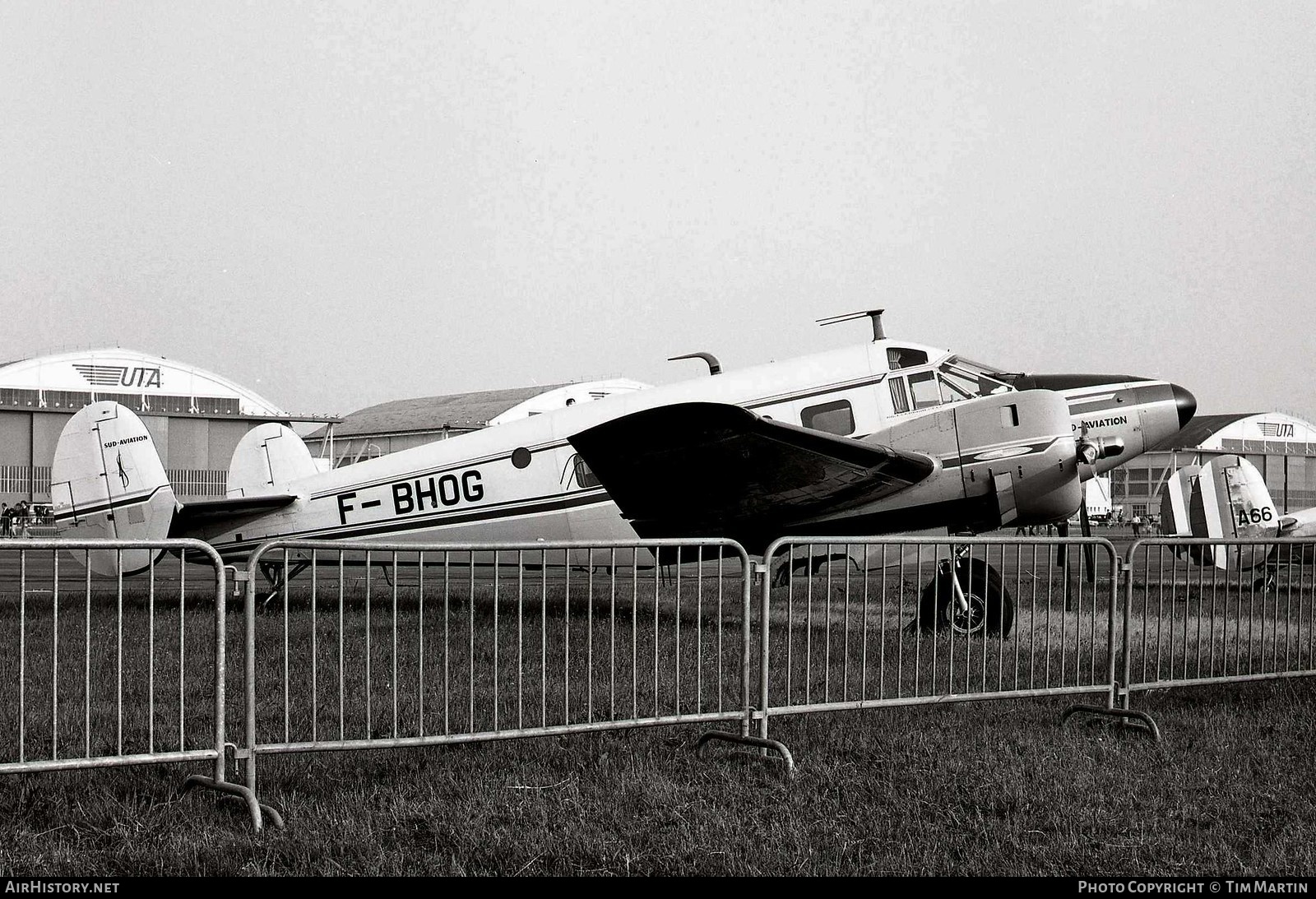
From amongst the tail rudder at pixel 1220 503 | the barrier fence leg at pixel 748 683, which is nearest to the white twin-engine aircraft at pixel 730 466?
the barrier fence leg at pixel 748 683

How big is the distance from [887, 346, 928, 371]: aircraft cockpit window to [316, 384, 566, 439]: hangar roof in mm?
44159

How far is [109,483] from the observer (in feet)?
43.2

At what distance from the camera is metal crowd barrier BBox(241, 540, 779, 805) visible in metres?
5.15

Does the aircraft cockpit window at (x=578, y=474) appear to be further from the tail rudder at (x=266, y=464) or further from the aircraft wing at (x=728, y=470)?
the tail rudder at (x=266, y=464)

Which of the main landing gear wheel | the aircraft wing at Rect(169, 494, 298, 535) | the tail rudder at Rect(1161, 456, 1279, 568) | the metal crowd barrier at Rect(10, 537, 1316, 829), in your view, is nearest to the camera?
the metal crowd barrier at Rect(10, 537, 1316, 829)

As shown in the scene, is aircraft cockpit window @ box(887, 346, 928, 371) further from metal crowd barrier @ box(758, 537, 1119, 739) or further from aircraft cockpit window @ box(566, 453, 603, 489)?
metal crowd barrier @ box(758, 537, 1119, 739)

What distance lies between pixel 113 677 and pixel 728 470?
553 cm

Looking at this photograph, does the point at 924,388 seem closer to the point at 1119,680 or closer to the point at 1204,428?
the point at 1119,680

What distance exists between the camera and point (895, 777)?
17.1 ft

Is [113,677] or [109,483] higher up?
[109,483]

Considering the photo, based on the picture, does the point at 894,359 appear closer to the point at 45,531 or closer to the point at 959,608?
the point at 959,608

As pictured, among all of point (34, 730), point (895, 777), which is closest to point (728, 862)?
point (895, 777)

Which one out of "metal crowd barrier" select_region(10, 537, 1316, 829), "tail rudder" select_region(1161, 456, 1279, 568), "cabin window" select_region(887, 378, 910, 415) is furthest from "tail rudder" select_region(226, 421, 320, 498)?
"tail rudder" select_region(1161, 456, 1279, 568)

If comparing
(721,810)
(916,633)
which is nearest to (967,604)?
(916,633)
